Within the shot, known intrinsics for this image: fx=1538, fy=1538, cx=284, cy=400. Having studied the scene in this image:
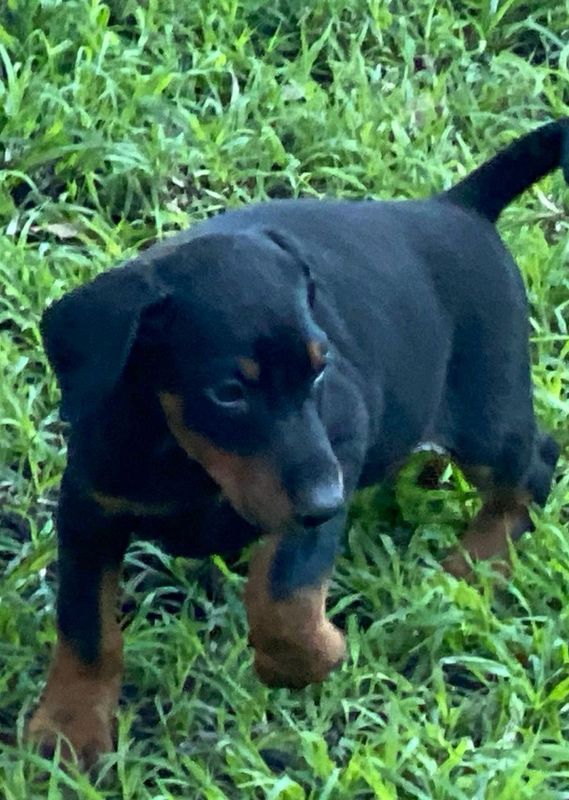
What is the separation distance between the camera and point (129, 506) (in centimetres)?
297

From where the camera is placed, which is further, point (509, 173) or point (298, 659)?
point (509, 173)

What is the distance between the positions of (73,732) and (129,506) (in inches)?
21.7

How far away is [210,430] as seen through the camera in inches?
108

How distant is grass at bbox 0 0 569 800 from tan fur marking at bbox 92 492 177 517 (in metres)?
0.55

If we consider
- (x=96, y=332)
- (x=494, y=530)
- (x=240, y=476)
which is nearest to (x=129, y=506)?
(x=240, y=476)

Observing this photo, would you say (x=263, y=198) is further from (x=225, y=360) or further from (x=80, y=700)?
(x=225, y=360)

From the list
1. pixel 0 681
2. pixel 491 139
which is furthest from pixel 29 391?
pixel 491 139

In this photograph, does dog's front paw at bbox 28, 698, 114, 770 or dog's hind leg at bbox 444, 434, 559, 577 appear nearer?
dog's front paw at bbox 28, 698, 114, 770

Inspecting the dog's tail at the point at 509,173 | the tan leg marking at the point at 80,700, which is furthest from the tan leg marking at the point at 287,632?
the dog's tail at the point at 509,173

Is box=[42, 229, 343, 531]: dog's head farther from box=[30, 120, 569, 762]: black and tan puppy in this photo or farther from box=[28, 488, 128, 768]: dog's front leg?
box=[28, 488, 128, 768]: dog's front leg

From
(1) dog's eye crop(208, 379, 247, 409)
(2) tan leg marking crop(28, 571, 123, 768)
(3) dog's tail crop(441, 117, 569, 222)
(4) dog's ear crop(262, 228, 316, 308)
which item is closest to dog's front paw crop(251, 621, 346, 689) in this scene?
(2) tan leg marking crop(28, 571, 123, 768)

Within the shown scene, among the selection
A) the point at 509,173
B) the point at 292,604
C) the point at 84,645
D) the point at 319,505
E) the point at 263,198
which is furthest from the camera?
the point at 263,198

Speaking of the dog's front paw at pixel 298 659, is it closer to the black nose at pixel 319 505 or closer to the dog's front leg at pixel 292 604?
the dog's front leg at pixel 292 604

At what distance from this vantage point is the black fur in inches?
106
